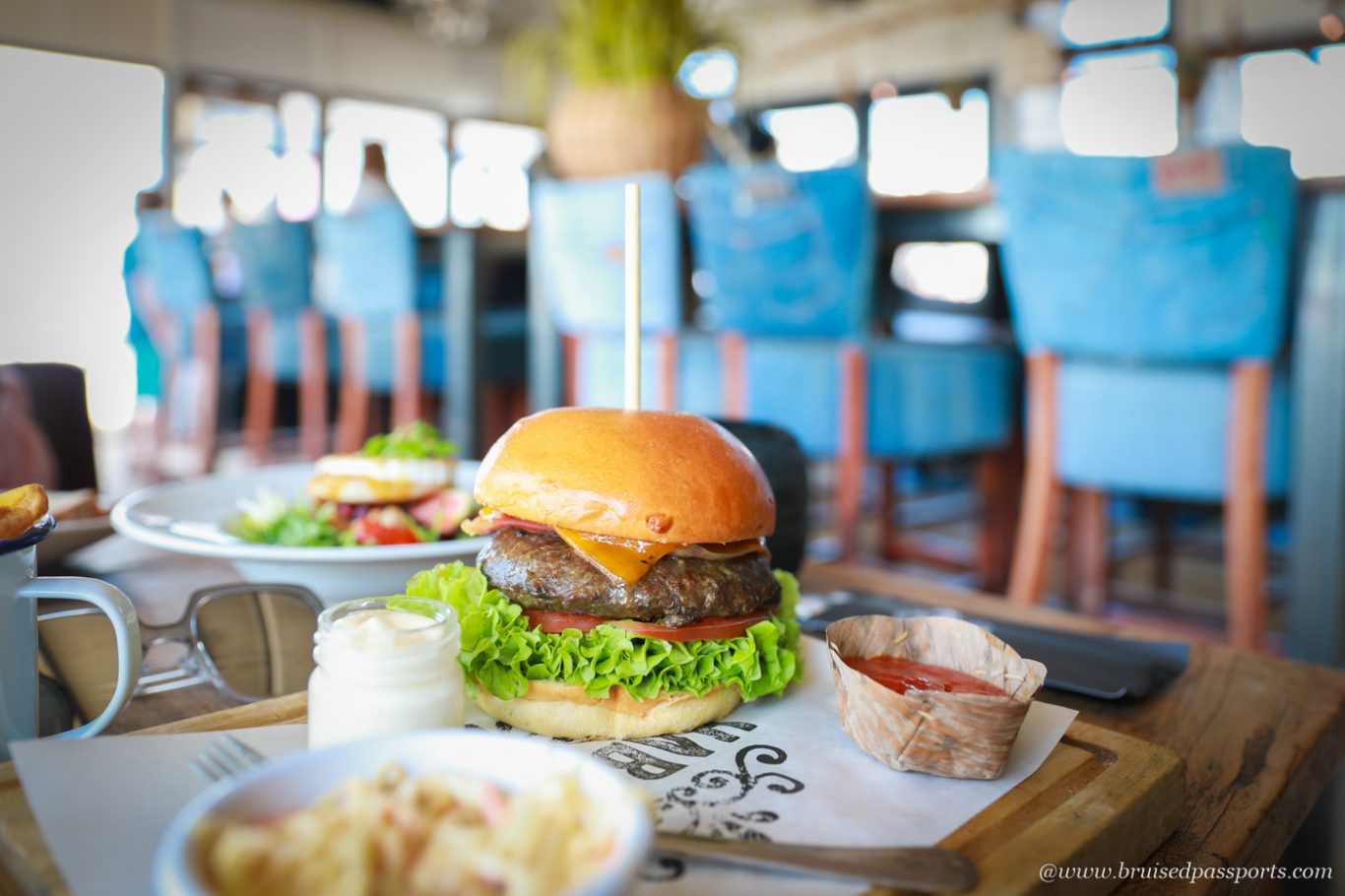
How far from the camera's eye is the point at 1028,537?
8.31ft

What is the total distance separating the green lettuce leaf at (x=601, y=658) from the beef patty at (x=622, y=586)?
2 cm

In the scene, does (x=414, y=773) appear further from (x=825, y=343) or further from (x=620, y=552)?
(x=825, y=343)

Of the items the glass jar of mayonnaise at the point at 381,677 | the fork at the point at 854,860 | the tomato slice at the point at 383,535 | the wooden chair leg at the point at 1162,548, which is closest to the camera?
the fork at the point at 854,860

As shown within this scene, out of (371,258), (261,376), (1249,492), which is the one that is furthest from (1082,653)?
(261,376)

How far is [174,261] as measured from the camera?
5527 millimetres

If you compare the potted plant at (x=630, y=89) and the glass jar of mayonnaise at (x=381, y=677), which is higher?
the potted plant at (x=630, y=89)

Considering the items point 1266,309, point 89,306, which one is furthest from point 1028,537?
point 89,306

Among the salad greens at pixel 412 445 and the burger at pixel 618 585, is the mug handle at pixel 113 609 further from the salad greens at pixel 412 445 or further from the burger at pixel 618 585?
the salad greens at pixel 412 445

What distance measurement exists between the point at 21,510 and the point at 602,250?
2.54 meters

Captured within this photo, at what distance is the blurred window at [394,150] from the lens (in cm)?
1070

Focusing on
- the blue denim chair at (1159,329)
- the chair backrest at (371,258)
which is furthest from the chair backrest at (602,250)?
the blue denim chair at (1159,329)

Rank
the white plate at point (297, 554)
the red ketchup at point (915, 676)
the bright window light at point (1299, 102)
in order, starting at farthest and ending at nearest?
the bright window light at point (1299, 102) → the white plate at point (297, 554) → the red ketchup at point (915, 676)

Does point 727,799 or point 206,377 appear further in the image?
point 206,377

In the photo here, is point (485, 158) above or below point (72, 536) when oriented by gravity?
above
